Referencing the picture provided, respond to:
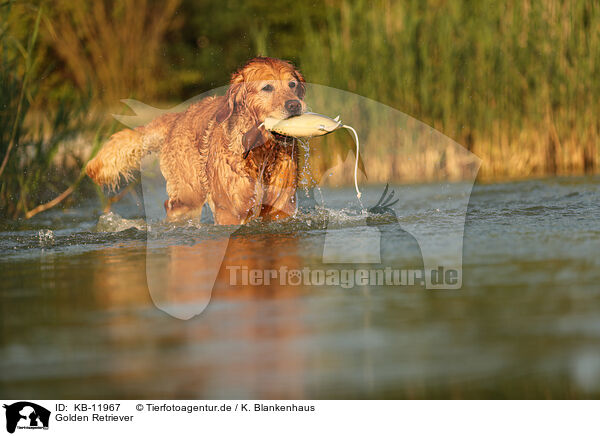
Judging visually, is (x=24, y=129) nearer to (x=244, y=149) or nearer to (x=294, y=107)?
(x=244, y=149)

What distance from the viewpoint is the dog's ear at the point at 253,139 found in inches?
240

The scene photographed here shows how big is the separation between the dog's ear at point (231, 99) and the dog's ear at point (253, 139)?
22 centimetres

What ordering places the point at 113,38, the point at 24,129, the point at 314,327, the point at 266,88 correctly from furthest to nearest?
the point at 113,38, the point at 24,129, the point at 266,88, the point at 314,327

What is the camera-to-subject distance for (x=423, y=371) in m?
2.63

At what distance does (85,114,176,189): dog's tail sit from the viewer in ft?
24.1

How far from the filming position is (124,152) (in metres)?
7.38

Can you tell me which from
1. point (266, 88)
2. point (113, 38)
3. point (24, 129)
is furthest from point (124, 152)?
point (113, 38)

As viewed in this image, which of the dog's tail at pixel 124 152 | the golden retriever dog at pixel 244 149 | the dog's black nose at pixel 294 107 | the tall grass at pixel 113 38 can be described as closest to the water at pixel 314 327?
the golden retriever dog at pixel 244 149

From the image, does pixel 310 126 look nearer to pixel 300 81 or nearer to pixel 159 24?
pixel 300 81

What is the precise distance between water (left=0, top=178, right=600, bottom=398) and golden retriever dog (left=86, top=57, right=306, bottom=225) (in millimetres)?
501

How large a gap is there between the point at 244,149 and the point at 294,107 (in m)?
0.55
